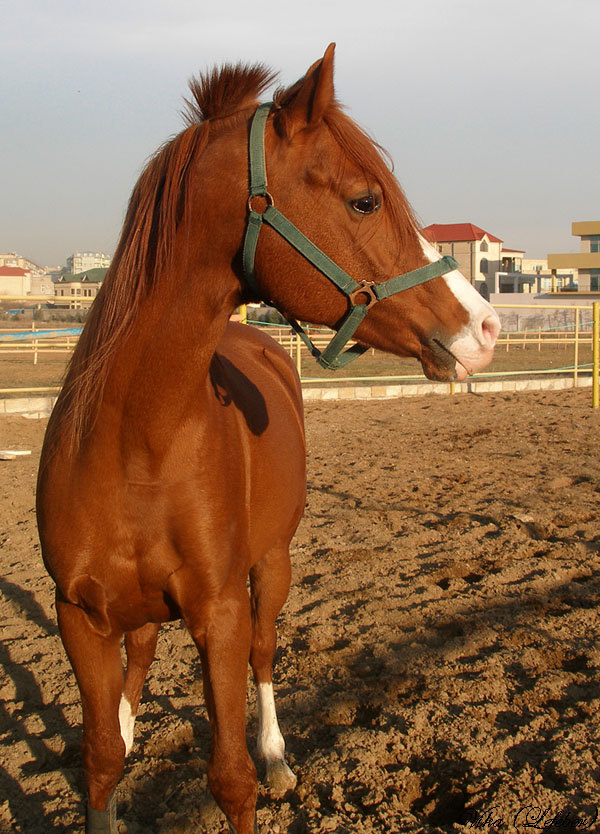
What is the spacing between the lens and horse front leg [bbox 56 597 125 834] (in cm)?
Result: 187

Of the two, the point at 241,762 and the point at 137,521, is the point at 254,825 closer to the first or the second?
the point at 241,762

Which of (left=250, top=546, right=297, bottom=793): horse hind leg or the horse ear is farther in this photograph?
(left=250, top=546, right=297, bottom=793): horse hind leg

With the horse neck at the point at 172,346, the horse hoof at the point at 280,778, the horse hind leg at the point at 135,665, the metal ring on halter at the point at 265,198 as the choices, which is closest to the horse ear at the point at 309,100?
the metal ring on halter at the point at 265,198

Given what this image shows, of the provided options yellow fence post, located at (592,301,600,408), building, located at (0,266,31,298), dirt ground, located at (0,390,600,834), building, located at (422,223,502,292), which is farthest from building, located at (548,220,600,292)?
building, located at (0,266,31,298)

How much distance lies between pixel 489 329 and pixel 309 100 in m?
0.65

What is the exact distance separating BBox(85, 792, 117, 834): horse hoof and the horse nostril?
1.61 metres

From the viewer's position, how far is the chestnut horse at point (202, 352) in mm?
1616

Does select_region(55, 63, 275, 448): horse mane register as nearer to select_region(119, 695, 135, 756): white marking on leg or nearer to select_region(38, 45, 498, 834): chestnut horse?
select_region(38, 45, 498, 834): chestnut horse

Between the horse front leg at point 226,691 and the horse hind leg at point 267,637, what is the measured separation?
529 millimetres

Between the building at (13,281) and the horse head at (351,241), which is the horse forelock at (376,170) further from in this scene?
the building at (13,281)

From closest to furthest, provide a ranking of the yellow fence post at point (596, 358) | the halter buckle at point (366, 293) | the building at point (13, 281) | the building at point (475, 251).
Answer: the halter buckle at point (366, 293) < the yellow fence post at point (596, 358) < the building at point (475, 251) < the building at point (13, 281)

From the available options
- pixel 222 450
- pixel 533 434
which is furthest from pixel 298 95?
pixel 533 434

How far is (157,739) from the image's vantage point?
2521 millimetres

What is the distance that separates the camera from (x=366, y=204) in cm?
161
